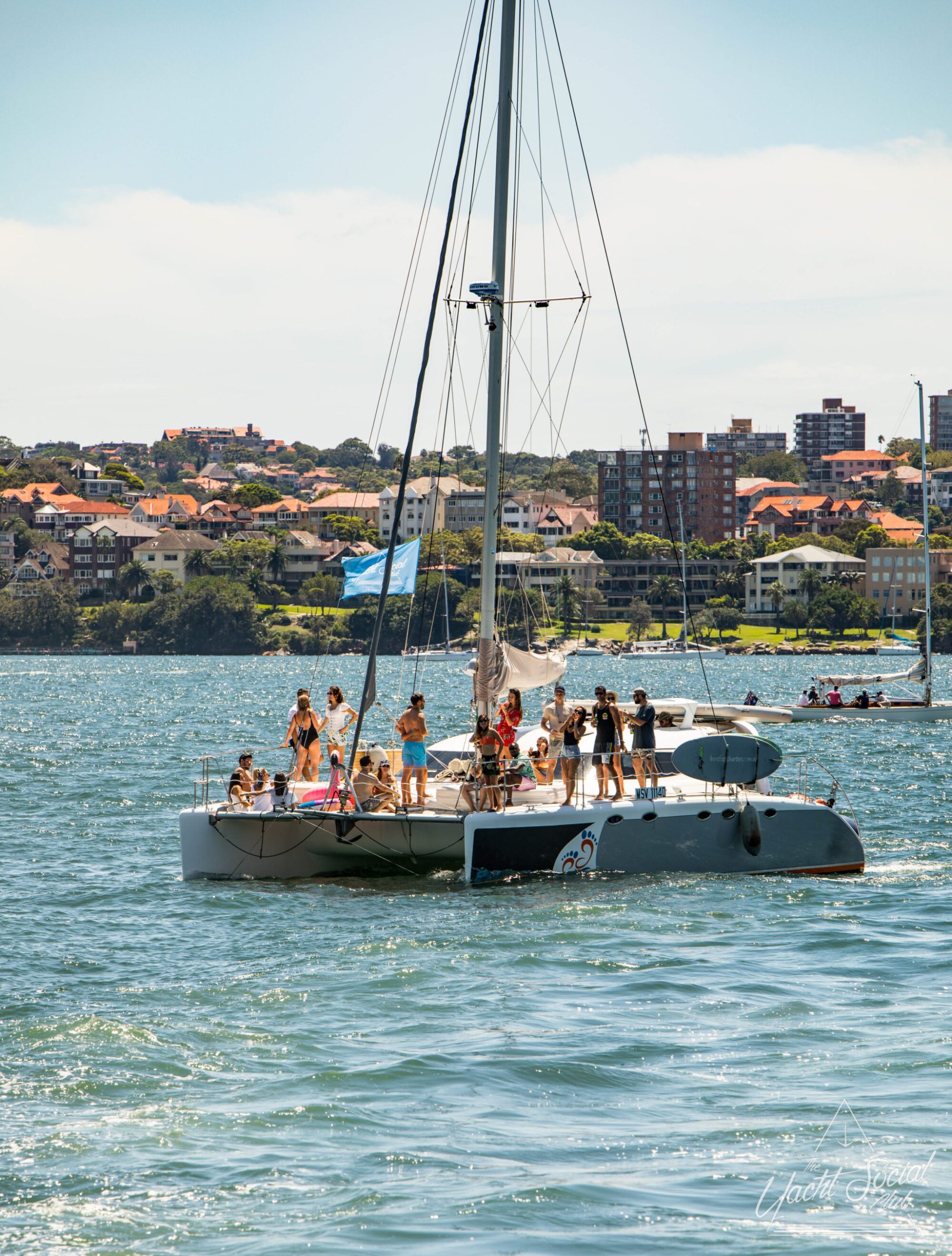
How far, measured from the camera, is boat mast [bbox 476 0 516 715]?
19750 mm

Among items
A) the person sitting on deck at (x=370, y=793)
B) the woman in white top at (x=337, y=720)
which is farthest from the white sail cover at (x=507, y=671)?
the person sitting on deck at (x=370, y=793)

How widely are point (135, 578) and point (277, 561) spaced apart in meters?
18.1

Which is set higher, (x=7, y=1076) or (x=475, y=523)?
(x=475, y=523)

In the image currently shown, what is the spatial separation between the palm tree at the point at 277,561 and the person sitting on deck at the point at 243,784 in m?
166

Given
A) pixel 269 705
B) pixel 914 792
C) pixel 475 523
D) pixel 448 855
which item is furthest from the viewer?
pixel 475 523

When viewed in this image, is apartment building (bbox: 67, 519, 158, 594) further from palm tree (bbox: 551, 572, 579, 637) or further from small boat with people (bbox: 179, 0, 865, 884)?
small boat with people (bbox: 179, 0, 865, 884)

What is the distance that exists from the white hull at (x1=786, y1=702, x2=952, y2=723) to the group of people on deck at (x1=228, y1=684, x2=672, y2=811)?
3675cm

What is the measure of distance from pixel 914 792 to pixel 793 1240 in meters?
24.4

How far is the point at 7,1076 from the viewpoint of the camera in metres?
10.8

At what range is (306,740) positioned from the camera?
19891mm

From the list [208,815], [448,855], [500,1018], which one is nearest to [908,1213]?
[500,1018]

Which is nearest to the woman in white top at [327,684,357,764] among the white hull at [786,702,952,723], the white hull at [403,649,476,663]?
the white hull at [786,702,952,723]

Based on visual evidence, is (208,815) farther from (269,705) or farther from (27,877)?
(269,705)

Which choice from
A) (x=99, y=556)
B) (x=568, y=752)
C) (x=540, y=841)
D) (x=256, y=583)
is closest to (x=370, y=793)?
(x=540, y=841)
